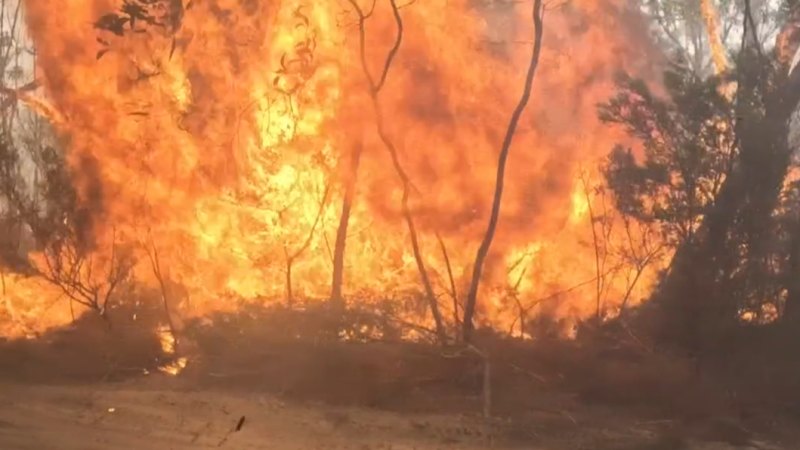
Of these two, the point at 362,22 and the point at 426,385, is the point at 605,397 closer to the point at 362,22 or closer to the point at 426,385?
the point at 426,385

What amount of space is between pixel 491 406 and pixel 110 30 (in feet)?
23.7

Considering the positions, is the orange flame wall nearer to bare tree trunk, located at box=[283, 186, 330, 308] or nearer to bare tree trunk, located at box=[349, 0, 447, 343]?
bare tree trunk, located at box=[283, 186, 330, 308]

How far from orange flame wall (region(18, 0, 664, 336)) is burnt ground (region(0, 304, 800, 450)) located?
1114 millimetres

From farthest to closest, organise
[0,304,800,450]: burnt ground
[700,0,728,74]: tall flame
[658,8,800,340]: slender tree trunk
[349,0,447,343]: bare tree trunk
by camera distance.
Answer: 1. [700,0,728,74]: tall flame
2. [349,0,447,343]: bare tree trunk
3. [658,8,800,340]: slender tree trunk
4. [0,304,800,450]: burnt ground

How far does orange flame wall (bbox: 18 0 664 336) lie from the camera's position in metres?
11.7

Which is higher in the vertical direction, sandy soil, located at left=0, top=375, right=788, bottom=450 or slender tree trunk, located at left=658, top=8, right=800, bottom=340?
slender tree trunk, located at left=658, top=8, right=800, bottom=340

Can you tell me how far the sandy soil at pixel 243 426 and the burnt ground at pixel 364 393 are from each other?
0.02m

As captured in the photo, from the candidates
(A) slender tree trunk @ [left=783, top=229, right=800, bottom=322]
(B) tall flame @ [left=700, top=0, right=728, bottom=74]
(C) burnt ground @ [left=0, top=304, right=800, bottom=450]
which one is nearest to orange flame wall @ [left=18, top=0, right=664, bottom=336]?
(C) burnt ground @ [left=0, top=304, right=800, bottom=450]

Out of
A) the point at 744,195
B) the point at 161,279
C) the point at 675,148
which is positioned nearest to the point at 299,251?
the point at 161,279

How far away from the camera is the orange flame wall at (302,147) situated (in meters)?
11.7

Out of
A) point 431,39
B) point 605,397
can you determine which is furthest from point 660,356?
point 431,39

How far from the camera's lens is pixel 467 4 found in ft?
39.0

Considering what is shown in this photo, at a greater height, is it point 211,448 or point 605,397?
point 605,397

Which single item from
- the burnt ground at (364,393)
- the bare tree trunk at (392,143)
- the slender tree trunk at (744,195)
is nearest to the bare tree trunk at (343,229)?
the bare tree trunk at (392,143)
